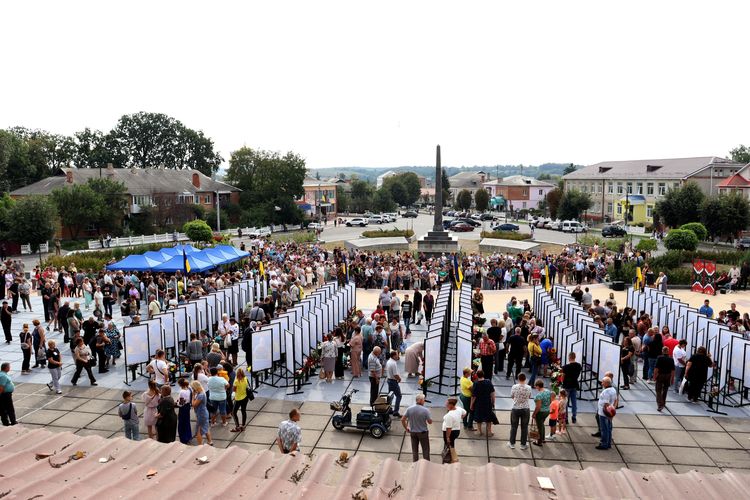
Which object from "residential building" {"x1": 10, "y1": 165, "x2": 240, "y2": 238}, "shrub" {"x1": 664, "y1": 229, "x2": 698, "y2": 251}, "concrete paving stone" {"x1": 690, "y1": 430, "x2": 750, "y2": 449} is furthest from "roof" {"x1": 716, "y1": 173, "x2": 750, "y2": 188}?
"concrete paving stone" {"x1": 690, "y1": 430, "x2": 750, "y2": 449}

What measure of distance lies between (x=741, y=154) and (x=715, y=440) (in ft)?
406

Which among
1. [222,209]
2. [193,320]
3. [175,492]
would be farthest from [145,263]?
[222,209]

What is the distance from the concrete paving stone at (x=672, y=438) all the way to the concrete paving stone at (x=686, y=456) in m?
0.18

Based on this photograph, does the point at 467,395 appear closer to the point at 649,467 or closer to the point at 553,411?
the point at 553,411

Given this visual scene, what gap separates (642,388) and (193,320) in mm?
12303

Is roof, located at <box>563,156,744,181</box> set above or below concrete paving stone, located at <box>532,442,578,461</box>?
above

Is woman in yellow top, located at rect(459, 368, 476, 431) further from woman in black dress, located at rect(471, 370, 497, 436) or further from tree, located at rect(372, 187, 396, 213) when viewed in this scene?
tree, located at rect(372, 187, 396, 213)

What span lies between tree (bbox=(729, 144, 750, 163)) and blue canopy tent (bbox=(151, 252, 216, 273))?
385ft

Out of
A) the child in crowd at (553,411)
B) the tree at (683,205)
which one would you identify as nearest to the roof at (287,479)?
the child in crowd at (553,411)

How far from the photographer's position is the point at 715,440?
38.2 ft

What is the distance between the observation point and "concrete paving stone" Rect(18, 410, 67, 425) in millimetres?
12719

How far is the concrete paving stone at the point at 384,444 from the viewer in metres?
11.2

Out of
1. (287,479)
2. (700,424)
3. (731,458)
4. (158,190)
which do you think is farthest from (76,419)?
(158,190)

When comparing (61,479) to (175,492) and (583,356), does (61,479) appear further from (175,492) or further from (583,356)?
(583,356)
